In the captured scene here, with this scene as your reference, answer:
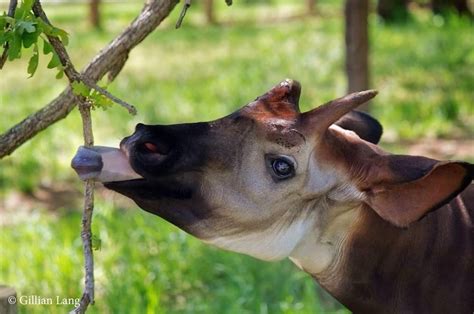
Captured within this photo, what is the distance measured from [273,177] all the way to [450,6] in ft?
39.8

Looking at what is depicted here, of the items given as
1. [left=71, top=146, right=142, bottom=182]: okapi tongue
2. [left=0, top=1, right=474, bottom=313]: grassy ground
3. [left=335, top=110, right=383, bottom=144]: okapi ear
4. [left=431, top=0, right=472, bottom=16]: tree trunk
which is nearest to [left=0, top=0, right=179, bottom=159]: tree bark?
[left=71, top=146, right=142, bottom=182]: okapi tongue

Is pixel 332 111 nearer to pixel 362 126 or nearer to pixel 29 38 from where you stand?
pixel 362 126

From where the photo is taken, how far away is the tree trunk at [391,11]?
13598 millimetres

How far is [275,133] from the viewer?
244 cm

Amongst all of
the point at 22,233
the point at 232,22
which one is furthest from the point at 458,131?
the point at 232,22

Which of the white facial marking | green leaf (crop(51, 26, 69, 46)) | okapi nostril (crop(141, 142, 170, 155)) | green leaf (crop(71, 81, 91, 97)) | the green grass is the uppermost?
green leaf (crop(51, 26, 69, 46))

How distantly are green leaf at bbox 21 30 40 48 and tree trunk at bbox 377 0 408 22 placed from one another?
11674 millimetres

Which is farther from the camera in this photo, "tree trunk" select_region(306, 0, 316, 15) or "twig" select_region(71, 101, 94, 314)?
"tree trunk" select_region(306, 0, 316, 15)

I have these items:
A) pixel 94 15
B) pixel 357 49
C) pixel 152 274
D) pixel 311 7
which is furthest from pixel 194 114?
pixel 311 7

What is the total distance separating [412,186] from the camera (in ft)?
7.69

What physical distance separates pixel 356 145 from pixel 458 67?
6.91m

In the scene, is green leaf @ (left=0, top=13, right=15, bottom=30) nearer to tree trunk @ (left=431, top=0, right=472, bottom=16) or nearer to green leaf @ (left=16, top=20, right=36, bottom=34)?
green leaf @ (left=16, top=20, right=36, bottom=34)

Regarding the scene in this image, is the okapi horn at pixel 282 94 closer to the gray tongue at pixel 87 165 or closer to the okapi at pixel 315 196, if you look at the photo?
the okapi at pixel 315 196

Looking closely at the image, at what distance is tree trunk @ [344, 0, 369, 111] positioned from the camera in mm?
6059
